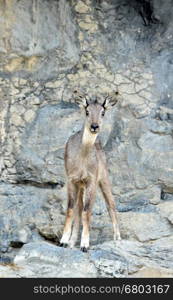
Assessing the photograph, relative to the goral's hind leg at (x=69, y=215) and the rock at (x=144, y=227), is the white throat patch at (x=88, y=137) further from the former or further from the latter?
the rock at (x=144, y=227)

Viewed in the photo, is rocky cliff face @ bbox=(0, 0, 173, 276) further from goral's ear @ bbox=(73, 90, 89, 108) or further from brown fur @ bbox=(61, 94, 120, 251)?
goral's ear @ bbox=(73, 90, 89, 108)

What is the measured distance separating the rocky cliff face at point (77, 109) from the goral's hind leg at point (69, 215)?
1212 mm

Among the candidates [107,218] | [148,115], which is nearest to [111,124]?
[148,115]

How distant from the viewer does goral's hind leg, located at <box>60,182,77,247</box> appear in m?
13.4

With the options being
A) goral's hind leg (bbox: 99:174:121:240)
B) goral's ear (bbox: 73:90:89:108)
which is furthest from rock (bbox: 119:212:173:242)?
goral's ear (bbox: 73:90:89:108)

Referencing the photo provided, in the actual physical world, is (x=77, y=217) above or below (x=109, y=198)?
below

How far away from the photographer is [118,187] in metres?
15.2

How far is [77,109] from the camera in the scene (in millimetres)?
15516

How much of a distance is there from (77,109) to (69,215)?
103 inches

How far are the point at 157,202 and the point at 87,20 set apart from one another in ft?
11.3

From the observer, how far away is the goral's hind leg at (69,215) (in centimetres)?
1338

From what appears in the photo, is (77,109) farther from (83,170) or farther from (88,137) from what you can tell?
(83,170)

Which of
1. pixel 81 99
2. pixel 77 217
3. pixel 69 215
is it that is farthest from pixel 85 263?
pixel 81 99

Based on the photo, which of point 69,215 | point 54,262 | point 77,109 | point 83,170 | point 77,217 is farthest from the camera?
point 77,109
